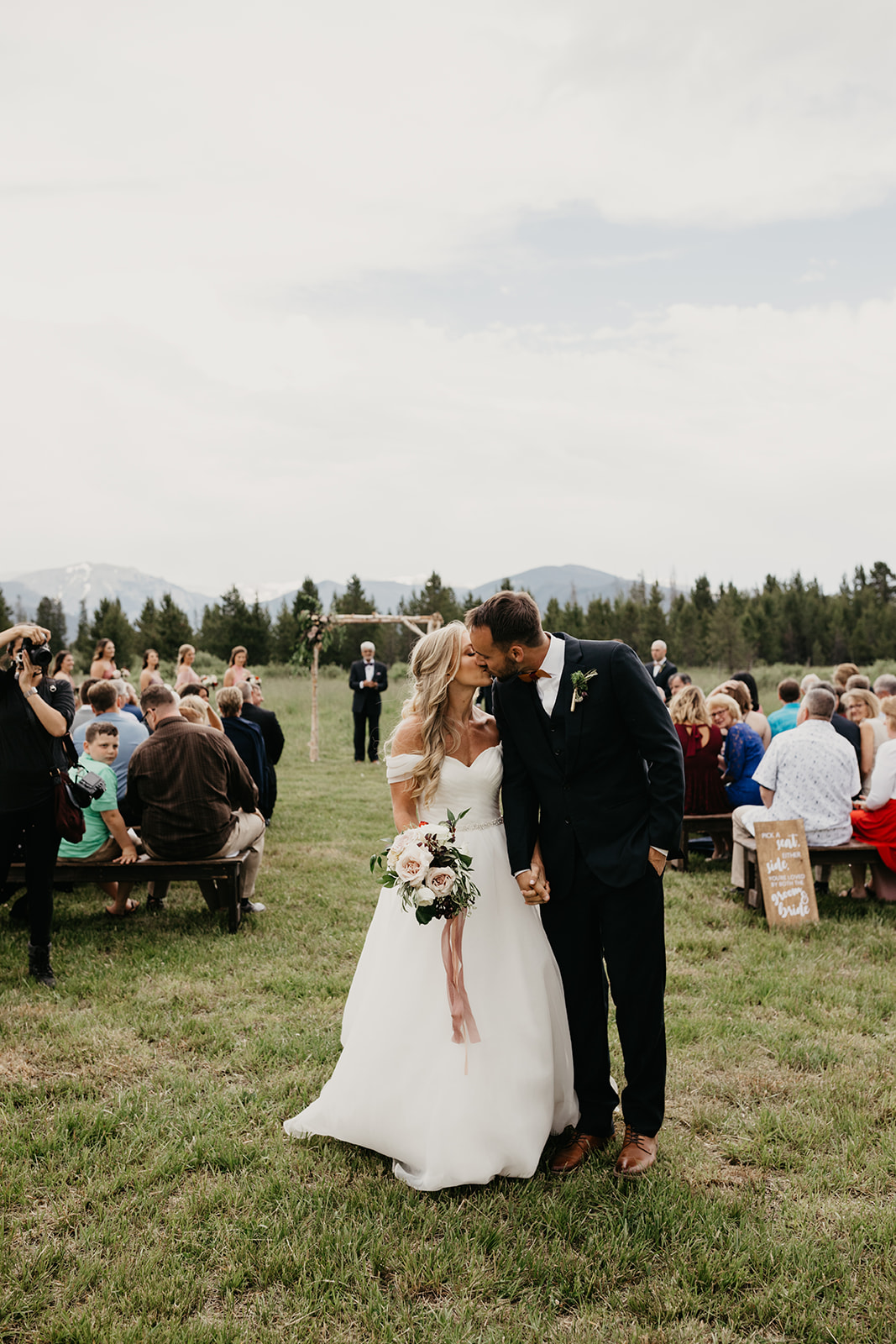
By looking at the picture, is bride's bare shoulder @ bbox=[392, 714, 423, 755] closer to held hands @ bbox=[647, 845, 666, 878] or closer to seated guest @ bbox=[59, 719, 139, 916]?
held hands @ bbox=[647, 845, 666, 878]

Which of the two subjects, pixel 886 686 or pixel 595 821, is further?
pixel 886 686

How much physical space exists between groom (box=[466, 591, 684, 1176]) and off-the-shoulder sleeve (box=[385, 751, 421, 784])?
0.44 m

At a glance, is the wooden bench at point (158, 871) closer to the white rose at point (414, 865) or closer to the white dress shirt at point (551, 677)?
the white rose at point (414, 865)

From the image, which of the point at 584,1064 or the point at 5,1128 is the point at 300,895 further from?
the point at 584,1064

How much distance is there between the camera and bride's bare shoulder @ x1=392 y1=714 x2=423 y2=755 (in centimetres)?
390

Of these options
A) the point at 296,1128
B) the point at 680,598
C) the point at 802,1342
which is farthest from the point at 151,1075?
the point at 680,598

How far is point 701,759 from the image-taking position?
8.34 meters

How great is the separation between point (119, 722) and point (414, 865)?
5.41 m

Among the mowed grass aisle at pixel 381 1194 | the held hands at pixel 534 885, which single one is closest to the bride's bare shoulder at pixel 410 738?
the held hands at pixel 534 885

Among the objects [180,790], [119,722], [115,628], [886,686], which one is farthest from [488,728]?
[115,628]

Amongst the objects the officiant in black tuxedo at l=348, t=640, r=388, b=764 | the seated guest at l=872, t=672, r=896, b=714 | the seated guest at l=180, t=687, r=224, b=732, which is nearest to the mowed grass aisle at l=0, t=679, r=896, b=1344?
the seated guest at l=180, t=687, r=224, b=732

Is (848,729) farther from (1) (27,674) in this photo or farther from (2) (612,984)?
(1) (27,674)

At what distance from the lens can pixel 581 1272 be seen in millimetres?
3018

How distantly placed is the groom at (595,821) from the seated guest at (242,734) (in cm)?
543
